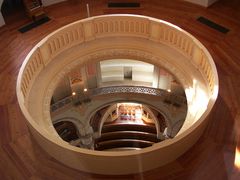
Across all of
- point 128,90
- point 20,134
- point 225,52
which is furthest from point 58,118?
point 225,52

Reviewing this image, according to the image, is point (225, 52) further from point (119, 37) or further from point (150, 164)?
point (150, 164)

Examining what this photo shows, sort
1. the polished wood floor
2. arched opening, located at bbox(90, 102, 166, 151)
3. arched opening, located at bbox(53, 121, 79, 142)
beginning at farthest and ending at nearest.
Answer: arched opening, located at bbox(90, 102, 166, 151)
arched opening, located at bbox(53, 121, 79, 142)
the polished wood floor

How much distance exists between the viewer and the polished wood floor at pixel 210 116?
27.3 ft

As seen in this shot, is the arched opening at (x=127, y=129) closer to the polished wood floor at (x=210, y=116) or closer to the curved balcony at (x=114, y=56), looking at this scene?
the curved balcony at (x=114, y=56)

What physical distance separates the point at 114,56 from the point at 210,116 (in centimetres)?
446

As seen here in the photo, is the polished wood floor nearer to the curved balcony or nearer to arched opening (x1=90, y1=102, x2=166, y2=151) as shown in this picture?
the curved balcony

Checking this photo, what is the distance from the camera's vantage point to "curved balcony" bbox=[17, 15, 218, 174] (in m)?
9.28

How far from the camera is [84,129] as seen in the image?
667 inches

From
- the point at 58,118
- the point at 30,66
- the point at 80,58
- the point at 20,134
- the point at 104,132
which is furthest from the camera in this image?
the point at 104,132

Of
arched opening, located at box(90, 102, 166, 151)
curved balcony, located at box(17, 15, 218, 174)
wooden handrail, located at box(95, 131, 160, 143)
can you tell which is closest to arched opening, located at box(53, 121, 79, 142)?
arched opening, located at box(90, 102, 166, 151)

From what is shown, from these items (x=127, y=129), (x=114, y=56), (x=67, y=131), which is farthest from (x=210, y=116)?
(x=127, y=129)

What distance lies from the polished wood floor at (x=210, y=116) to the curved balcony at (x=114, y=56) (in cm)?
31

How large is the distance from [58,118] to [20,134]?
7596 mm

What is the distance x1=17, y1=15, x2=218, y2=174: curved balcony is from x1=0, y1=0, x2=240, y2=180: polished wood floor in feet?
1.03
